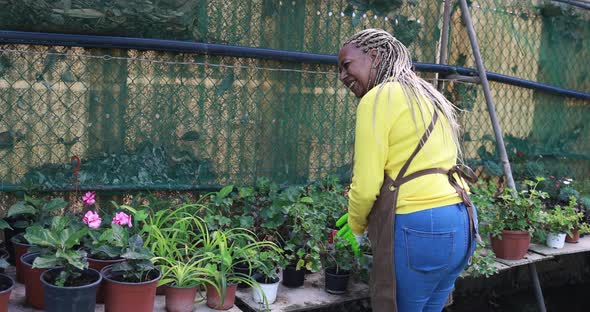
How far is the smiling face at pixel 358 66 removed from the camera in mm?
2514

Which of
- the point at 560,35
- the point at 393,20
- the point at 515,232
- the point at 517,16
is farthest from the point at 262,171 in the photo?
the point at 560,35

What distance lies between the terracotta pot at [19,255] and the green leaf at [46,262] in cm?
52

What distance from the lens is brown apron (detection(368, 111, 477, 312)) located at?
2.36 m

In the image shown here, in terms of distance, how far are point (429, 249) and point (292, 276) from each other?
138 cm

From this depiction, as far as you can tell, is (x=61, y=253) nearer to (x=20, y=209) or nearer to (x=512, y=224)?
(x=20, y=209)

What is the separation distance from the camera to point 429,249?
7.58 ft

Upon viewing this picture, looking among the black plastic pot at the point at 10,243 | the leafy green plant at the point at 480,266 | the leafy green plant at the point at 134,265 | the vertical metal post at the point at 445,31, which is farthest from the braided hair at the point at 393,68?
the vertical metal post at the point at 445,31

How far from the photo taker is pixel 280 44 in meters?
4.14

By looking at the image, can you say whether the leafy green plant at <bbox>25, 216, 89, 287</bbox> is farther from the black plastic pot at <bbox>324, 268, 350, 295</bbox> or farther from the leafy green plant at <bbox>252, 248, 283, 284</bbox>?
the black plastic pot at <bbox>324, 268, 350, 295</bbox>

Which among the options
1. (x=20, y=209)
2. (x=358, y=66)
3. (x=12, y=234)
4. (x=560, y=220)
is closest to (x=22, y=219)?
(x=12, y=234)

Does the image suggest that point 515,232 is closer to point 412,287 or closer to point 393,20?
point 393,20

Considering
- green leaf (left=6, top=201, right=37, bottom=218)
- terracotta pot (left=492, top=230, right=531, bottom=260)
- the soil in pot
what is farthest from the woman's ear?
terracotta pot (left=492, top=230, right=531, bottom=260)

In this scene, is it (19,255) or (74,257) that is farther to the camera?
(19,255)

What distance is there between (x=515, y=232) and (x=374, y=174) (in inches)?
96.4
